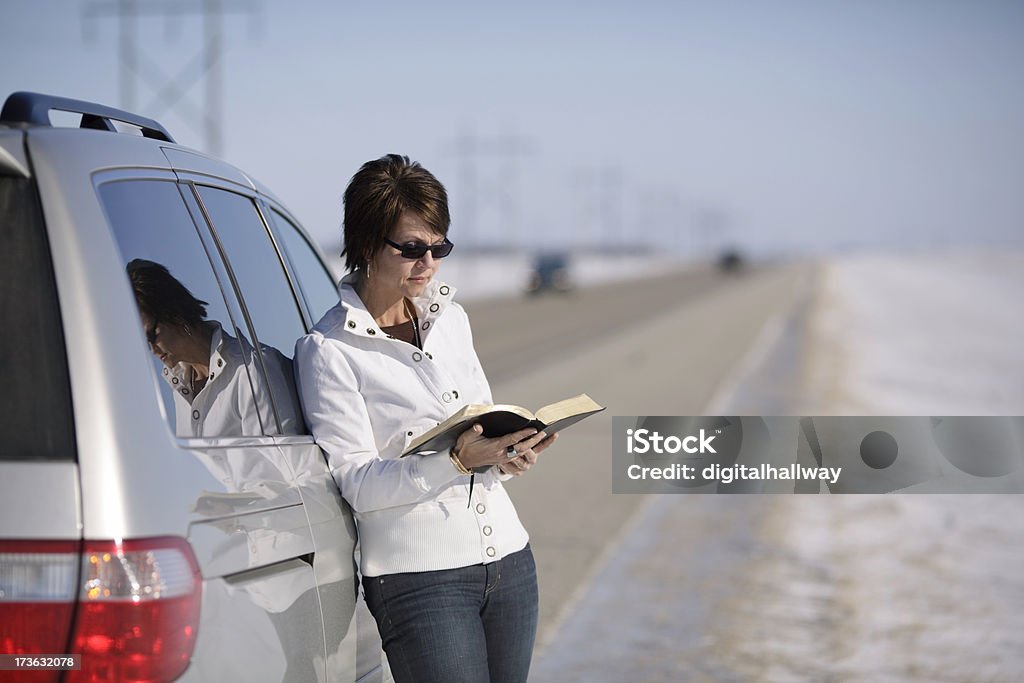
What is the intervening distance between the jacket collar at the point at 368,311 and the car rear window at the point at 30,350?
3.04 feet

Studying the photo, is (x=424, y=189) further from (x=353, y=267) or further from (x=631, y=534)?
(x=631, y=534)

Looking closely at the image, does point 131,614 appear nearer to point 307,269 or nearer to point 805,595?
point 307,269

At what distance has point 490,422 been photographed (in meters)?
2.96

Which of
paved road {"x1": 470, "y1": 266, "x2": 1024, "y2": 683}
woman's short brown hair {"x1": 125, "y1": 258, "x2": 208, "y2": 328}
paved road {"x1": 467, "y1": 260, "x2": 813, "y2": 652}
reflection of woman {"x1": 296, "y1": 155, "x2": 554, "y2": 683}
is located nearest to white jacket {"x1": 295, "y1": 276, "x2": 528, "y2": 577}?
reflection of woman {"x1": 296, "y1": 155, "x2": 554, "y2": 683}

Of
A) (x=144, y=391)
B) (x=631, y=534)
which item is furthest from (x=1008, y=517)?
(x=144, y=391)

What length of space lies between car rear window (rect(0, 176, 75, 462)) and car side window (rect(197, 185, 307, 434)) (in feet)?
2.76

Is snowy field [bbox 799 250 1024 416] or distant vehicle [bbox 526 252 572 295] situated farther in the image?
distant vehicle [bbox 526 252 572 295]

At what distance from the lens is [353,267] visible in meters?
3.30

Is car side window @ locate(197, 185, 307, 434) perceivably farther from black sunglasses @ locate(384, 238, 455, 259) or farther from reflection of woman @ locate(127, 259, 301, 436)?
black sunglasses @ locate(384, 238, 455, 259)

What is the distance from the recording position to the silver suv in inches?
83.2

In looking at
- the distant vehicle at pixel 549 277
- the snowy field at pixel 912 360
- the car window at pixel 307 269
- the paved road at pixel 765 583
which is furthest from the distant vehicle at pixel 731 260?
the car window at pixel 307 269

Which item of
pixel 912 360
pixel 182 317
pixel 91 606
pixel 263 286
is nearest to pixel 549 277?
pixel 912 360

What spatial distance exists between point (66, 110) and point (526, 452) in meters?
1.21

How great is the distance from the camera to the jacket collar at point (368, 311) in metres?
3.10
